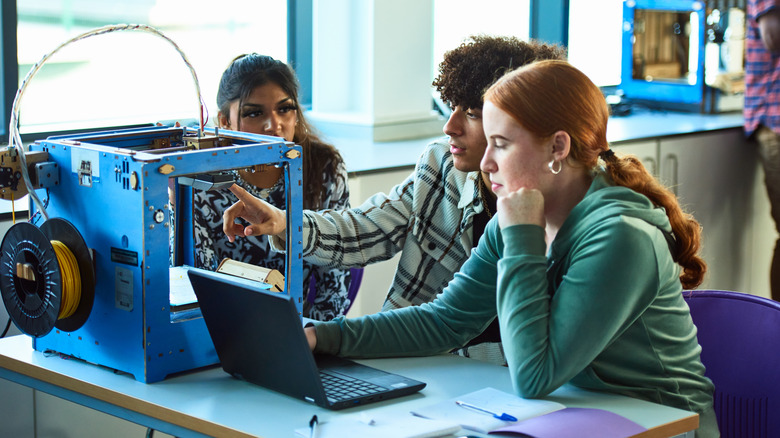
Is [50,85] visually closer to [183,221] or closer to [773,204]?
[183,221]

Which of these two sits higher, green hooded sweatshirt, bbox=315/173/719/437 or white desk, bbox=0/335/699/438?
green hooded sweatshirt, bbox=315/173/719/437

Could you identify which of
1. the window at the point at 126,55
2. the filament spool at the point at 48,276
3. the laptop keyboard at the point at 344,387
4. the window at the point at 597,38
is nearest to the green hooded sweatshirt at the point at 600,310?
the laptop keyboard at the point at 344,387

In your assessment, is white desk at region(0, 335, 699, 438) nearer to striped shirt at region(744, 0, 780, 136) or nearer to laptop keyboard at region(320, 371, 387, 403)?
laptop keyboard at region(320, 371, 387, 403)

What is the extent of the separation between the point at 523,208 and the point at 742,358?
0.54 meters

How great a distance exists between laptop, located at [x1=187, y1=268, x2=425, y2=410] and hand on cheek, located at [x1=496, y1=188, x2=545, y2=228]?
11.7 inches

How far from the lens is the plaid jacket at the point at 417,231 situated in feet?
6.68

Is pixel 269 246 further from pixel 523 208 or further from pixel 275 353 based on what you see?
pixel 523 208

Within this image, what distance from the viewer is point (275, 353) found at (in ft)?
4.91

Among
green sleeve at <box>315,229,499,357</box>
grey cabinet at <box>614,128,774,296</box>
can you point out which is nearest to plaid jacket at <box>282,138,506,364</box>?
green sleeve at <box>315,229,499,357</box>

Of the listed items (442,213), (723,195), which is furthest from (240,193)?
(723,195)

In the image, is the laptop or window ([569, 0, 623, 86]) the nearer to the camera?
the laptop

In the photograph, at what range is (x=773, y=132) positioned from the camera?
3.81 metres

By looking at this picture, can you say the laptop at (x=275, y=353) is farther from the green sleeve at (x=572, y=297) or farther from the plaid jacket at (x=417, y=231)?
the plaid jacket at (x=417, y=231)

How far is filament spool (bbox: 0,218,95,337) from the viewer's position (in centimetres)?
162
